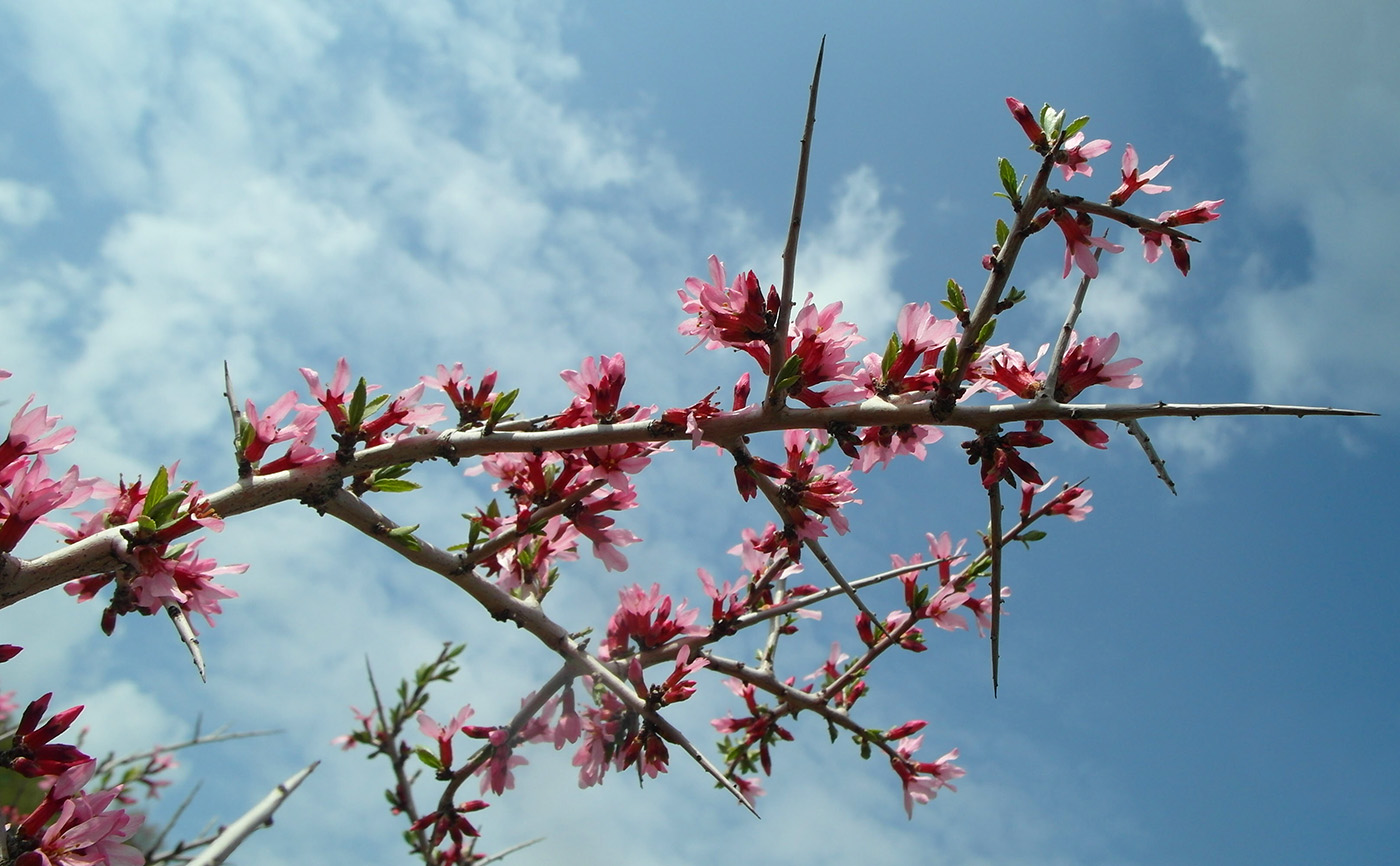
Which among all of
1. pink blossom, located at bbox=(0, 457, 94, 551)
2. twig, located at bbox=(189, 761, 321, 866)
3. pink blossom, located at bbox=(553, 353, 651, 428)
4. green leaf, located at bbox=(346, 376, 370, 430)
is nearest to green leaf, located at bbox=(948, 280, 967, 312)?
pink blossom, located at bbox=(553, 353, 651, 428)

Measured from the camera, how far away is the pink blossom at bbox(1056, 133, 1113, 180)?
2.30 meters

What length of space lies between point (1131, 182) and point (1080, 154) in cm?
22

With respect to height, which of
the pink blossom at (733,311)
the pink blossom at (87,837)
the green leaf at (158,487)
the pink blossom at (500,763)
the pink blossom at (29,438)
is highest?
the pink blossom at (733,311)

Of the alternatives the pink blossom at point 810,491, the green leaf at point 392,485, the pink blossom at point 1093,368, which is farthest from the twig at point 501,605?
the pink blossom at point 1093,368

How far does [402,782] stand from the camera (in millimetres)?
4906

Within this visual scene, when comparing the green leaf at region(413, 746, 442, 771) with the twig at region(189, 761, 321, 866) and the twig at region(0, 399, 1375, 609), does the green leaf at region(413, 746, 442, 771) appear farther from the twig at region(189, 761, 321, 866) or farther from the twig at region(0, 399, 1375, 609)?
the twig at region(0, 399, 1375, 609)

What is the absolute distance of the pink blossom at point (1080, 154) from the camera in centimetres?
230

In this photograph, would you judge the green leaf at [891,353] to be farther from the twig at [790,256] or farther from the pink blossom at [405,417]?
the pink blossom at [405,417]

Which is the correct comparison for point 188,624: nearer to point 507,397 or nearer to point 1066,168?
point 507,397

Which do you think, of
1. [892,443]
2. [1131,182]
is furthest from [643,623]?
[1131,182]

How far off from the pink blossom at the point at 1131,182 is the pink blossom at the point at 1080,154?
0.38 ft

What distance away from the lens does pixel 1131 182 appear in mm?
2410

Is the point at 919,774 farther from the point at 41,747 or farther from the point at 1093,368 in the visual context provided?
the point at 41,747

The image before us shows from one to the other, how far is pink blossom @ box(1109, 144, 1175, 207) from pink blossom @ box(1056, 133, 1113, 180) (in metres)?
0.12
